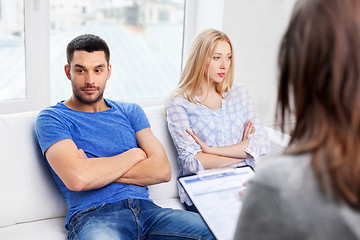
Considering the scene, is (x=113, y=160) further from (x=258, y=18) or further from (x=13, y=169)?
(x=258, y=18)

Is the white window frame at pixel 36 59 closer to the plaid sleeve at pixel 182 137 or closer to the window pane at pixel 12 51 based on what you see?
the window pane at pixel 12 51

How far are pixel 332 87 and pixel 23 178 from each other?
1.44 meters

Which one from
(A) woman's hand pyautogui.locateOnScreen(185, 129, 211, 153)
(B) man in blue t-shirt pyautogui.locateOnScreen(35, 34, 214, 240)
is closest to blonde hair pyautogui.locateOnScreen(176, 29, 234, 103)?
(A) woman's hand pyautogui.locateOnScreen(185, 129, 211, 153)

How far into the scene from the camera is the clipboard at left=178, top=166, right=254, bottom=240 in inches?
49.6

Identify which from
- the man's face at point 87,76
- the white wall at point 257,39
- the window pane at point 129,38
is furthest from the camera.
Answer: the white wall at point 257,39

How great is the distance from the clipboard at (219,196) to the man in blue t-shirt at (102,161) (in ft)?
0.90

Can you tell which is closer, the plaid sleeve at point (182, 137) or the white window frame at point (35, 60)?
the plaid sleeve at point (182, 137)

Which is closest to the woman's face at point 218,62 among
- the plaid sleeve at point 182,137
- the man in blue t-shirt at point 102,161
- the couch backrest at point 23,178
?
the plaid sleeve at point 182,137

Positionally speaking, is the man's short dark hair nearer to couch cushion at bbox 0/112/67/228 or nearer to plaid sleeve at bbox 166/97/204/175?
couch cushion at bbox 0/112/67/228

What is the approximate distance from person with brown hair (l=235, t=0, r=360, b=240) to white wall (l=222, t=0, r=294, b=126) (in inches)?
85.0

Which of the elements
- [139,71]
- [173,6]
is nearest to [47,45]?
[139,71]

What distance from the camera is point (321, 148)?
63 centimetres

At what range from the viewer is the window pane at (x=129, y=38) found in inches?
101

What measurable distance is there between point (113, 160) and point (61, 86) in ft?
3.83
